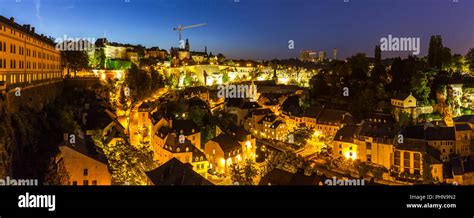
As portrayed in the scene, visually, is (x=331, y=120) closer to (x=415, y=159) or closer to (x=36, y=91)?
(x=415, y=159)

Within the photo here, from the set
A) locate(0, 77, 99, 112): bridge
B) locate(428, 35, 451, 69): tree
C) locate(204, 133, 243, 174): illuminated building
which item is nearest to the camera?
locate(0, 77, 99, 112): bridge

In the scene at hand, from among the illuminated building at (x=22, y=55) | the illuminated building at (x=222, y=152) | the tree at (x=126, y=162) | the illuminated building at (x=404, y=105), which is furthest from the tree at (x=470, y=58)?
the illuminated building at (x=22, y=55)

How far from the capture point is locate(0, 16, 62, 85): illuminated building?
14.4 m

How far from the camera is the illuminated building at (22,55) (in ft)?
47.3

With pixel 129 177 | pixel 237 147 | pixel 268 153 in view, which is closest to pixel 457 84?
pixel 268 153

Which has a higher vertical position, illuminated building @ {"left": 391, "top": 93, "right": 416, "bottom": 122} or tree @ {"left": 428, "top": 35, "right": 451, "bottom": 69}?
tree @ {"left": 428, "top": 35, "right": 451, "bottom": 69}

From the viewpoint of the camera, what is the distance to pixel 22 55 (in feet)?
55.2

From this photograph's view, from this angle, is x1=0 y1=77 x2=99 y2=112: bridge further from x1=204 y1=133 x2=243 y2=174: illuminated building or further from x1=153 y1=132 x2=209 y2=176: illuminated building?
x1=204 y1=133 x2=243 y2=174: illuminated building

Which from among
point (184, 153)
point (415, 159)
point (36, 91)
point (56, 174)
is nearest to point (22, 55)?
point (36, 91)

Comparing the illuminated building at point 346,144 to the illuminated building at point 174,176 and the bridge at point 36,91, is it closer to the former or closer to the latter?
the illuminated building at point 174,176

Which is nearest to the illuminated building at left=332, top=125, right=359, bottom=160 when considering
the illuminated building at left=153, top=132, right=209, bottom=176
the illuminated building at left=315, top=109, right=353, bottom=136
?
the illuminated building at left=315, top=109, right=353, bottom=136
